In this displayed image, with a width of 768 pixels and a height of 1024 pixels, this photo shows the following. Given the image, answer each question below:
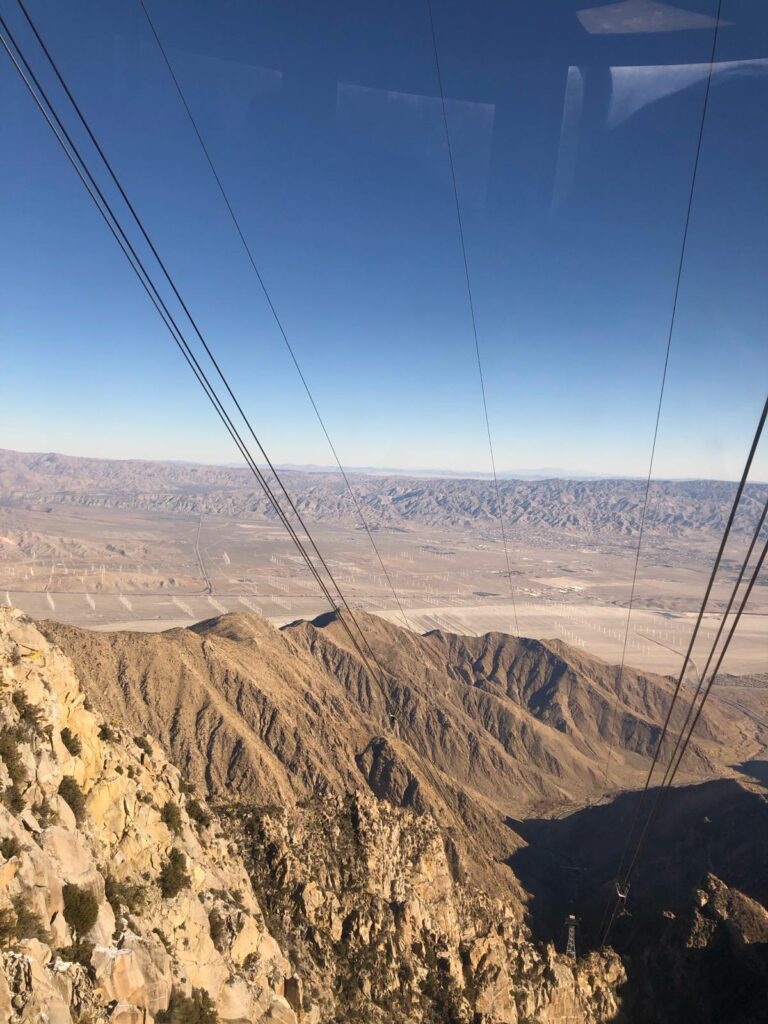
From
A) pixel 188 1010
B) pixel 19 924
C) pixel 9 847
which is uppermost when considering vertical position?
pixel 9 847

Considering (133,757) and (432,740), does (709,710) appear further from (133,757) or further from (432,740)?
(133,757)

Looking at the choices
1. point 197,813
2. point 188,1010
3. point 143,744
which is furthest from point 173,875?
point 143,744

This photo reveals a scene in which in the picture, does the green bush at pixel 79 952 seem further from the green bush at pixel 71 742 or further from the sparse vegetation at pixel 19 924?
the green bush at pixel 71 742

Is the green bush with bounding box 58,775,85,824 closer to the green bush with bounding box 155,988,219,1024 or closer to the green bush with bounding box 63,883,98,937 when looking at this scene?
the green bush with bounding box 63,883,98,937

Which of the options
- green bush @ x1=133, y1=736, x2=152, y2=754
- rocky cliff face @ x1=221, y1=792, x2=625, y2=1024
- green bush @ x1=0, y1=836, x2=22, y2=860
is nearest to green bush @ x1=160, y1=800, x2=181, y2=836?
green bush @ x1=133, y1=736, x2=152, y2=754

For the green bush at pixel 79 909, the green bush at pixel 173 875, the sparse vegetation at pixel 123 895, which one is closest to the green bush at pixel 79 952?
the green bush at pixel 79 909

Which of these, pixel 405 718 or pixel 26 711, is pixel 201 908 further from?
pixel 405 718
